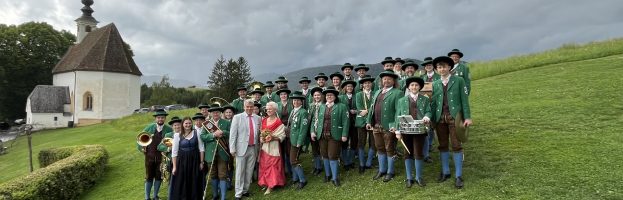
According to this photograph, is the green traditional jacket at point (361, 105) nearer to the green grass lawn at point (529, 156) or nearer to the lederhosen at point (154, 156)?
the green grass lawn at point (529, 156)

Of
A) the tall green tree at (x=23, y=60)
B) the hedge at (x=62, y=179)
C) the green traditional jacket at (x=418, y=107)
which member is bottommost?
the hedge at (x=62, y=179)

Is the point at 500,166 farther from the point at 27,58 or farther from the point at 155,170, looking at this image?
the point at 27,58

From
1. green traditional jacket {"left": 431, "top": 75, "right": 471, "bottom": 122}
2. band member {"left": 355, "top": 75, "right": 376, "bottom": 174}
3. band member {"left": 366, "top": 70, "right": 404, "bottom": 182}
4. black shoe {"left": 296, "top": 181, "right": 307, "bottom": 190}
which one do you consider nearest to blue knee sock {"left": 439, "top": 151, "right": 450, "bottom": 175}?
green traditional jacket {"left": 431, "top": 75, "right": 471, "bottom": 122}

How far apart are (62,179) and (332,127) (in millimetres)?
7923

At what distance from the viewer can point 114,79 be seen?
44469 millimetres

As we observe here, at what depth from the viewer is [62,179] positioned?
1124cm

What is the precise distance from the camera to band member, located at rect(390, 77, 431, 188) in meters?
6.74

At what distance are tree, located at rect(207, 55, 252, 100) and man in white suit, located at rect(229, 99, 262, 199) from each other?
3143cm

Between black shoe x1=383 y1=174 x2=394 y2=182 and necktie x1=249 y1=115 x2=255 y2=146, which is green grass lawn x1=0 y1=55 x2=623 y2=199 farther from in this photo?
necktie x1=249 y1=115 x2=255 y2=146

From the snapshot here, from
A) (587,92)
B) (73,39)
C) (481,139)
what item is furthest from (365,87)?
(73,39)

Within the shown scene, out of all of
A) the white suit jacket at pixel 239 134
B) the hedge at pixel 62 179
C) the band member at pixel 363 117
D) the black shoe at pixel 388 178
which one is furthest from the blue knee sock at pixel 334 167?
the hedge at pixel 62 179

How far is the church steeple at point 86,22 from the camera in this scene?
175 ft

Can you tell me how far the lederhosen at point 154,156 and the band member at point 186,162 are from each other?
885 mm

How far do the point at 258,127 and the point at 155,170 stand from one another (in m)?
2.57
